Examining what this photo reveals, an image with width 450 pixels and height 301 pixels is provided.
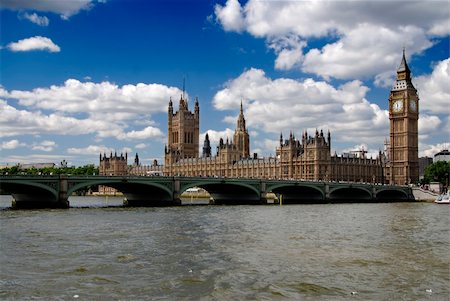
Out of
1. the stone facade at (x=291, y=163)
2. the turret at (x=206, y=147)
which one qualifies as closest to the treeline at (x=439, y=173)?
the stone facade at (x=291, y=163)

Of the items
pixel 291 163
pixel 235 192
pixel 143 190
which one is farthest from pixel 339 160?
pixel 143 190

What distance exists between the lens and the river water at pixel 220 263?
56.0 feet

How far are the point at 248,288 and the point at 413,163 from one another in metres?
121

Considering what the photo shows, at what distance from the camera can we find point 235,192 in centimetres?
8188

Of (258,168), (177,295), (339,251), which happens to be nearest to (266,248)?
(339,251)

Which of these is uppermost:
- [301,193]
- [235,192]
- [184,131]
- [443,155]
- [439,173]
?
[184,131]

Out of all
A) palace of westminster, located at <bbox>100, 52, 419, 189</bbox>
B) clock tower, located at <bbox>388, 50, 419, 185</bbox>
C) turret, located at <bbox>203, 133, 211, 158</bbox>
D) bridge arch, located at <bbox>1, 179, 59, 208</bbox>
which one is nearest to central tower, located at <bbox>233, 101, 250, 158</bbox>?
palace of westminster, located at <bbox>100, 52, 419, 189</bbox>

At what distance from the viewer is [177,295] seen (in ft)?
54.5

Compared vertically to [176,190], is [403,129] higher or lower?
higher

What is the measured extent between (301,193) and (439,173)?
4338 centimetres

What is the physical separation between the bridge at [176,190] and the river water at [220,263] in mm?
20541

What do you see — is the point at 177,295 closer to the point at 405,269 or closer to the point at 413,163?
the point at 405,269

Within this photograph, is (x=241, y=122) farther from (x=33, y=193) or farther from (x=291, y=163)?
(x=33, y=193)

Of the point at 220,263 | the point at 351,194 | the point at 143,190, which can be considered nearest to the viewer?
the point at 220,263
